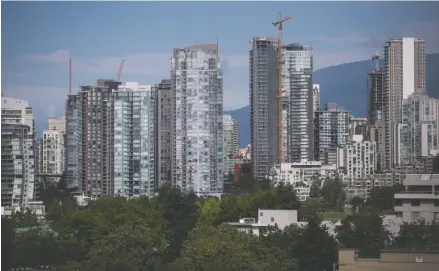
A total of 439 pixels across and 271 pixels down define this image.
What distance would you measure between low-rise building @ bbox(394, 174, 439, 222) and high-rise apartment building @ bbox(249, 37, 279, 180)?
411 inches

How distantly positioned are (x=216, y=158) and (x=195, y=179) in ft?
2.02

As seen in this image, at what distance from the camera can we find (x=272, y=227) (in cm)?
1055

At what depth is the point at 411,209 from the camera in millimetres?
11094

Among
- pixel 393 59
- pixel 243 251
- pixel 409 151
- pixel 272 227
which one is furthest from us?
pixel 393 59

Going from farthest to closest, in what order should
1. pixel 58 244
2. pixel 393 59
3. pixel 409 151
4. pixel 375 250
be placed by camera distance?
pixel 393 59 → pixel 409 151 → pixel 58 244 → pixel 375 250

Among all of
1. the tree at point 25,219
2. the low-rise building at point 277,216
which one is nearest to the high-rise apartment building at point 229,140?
the tree at point 25,219

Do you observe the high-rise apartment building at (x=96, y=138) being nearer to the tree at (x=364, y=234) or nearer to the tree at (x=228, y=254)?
the tree at (x=364, y=234)

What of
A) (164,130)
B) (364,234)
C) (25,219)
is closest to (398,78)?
(164,130)

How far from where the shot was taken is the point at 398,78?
2414 centimetres

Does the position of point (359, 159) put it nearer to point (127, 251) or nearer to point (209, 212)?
point (209, 212)

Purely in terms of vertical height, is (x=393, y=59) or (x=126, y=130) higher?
(x=393, y=59)

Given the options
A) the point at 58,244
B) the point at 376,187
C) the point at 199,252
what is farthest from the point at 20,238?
the point at 376,187

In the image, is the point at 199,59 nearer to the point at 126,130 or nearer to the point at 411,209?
the point at 126,130

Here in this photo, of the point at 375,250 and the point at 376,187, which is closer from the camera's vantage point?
the point at 375,250
